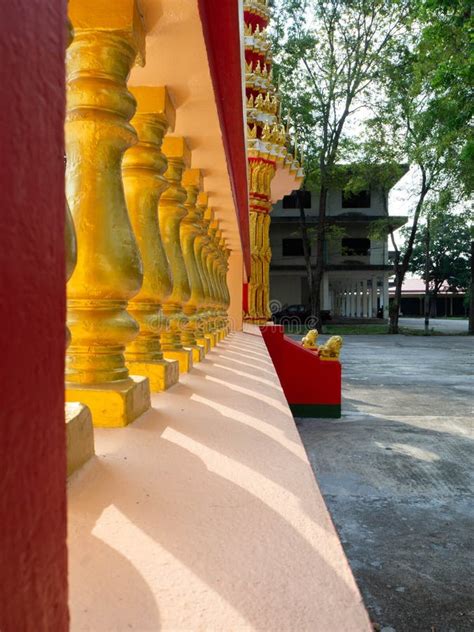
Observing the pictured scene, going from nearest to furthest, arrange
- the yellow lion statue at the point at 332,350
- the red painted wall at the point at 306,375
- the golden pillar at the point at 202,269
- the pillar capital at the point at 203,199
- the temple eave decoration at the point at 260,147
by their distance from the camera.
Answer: the golden pillar at the point at 202,269 → the pillar capital at the point at 203,199 → the red painted wall at the point at 306,375 → the yellow lion statue at the point at 332,350 → the temple eave decoration at the point at 260,147

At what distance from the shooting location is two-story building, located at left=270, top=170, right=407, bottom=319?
2467cm

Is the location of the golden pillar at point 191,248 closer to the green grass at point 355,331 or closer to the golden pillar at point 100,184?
the golden pillar at point 100,184

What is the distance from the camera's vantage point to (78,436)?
78 cm

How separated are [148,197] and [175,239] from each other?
446mm

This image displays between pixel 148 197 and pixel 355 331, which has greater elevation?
pixel 148 197

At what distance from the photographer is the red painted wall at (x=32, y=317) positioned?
0.28 meters

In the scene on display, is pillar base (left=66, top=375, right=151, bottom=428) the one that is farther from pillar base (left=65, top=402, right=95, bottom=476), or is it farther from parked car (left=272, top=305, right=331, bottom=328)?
parked car (left=272, top=305, right=331, bottom=328)

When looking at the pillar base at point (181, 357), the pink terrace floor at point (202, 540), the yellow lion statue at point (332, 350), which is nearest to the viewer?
the pink terrace floor at point (202, 540)

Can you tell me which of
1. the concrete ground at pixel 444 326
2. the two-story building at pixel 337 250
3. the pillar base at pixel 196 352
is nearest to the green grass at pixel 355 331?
the concrete ground at pixel 444 326

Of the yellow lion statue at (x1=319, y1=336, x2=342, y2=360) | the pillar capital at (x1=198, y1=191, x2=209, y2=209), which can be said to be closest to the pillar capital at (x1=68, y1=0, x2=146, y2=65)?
the pillar capital at (x1=198, y1=191, x2=209, y2=209)

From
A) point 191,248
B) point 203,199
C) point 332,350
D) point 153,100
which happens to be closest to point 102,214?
point 153,100

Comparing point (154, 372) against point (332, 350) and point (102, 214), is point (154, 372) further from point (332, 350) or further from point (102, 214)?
point (332, 350)

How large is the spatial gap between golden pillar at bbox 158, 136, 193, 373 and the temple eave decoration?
6159mm

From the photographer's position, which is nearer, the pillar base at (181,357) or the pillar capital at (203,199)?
the pillar base at (181,357)
